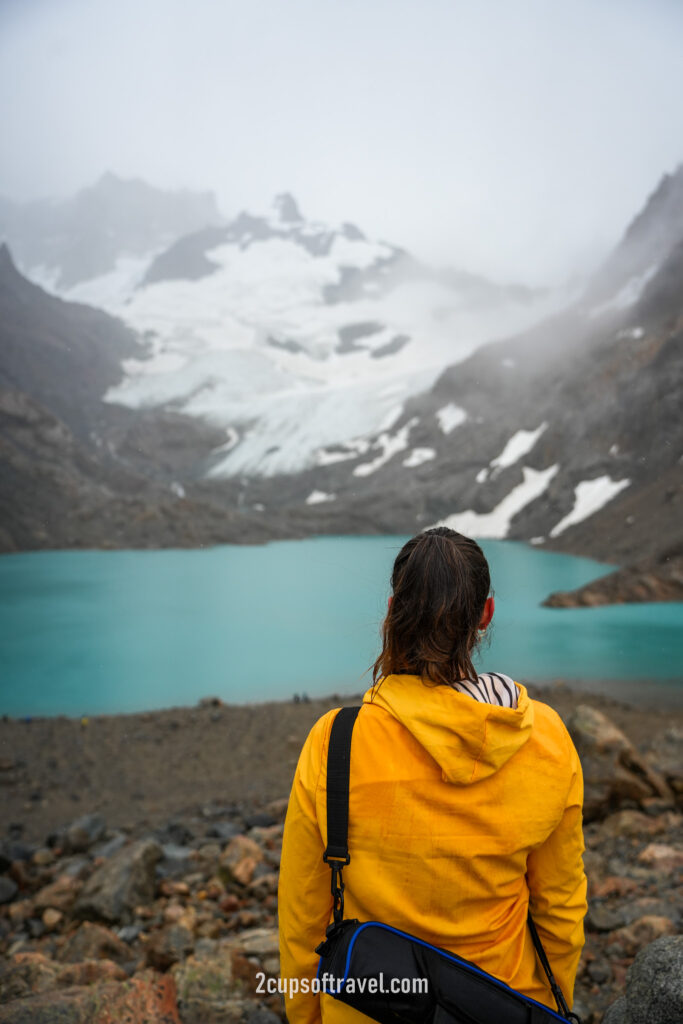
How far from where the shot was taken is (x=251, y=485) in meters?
56.2

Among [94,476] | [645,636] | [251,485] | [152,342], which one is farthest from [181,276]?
[645,636]

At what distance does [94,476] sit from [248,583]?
70.9 feet

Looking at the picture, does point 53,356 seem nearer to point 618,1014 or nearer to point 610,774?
point 610,774

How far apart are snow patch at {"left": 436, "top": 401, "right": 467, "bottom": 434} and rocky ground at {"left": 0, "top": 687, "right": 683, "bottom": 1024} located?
46.5m

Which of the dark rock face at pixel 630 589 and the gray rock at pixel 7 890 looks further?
the dark rock face at pixel 630 589

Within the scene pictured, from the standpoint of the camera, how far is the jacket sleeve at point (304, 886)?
1.13m

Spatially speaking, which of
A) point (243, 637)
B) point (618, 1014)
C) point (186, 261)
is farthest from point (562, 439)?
point (186, 261)

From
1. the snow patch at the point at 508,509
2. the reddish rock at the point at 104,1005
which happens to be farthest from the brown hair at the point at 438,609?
the snow patch at the point at 508,509

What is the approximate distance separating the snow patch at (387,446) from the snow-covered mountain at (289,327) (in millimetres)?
4067

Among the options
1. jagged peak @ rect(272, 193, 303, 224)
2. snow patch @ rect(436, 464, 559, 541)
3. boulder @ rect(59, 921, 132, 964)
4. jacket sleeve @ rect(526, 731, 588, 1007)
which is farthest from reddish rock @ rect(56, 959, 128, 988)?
jagged peak @ rect(272, 193, 303, 224)

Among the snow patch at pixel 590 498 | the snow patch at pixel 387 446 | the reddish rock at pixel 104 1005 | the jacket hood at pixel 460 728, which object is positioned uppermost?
the snow patch at pixel 387 446

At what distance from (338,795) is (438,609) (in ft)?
1.17

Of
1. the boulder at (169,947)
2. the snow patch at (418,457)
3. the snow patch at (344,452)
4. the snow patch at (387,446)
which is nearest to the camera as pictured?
the boulder at (169,947)

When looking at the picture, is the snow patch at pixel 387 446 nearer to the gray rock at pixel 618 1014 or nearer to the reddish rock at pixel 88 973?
the reddish rock at pixel 88 973
